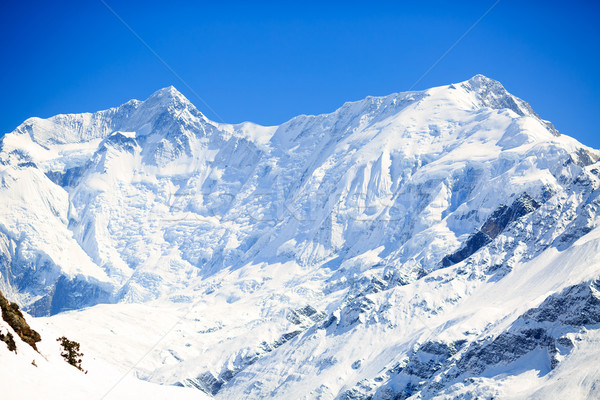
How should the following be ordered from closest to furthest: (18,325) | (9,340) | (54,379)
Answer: (9,340)
(54,379)
(18,325)

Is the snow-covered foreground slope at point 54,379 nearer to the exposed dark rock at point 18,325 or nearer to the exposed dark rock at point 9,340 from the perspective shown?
the exposed dark rock at point 9,340

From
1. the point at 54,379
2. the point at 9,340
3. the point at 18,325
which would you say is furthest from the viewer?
the point at 18,325

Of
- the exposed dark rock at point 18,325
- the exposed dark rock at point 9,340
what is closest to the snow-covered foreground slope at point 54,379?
the exposed dark rock at point 9,340

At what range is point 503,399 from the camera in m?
199

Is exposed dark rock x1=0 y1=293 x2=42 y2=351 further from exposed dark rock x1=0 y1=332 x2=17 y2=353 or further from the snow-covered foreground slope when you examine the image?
exposed dark rock x1=0 y1=332 x2=17 y2=353

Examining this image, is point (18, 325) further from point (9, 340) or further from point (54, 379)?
point (54, 379)

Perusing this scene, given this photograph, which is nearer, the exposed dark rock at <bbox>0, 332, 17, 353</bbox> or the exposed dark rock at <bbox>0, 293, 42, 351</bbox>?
the exposed dark rock at <bbox>0, 332, 17, 353</bbox>

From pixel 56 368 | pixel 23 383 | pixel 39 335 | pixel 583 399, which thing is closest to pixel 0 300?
pixel 39 335

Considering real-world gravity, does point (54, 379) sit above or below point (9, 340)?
below

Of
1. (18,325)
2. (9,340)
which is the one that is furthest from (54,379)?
(18,325)

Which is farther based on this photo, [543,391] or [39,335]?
[543,391]

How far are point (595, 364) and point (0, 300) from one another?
554ft

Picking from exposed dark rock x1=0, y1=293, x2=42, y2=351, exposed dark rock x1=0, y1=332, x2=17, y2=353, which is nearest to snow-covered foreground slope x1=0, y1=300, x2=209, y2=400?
exposed dark rock x1=0, y1=332, x2=17, y2=353

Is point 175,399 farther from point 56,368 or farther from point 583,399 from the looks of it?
point 583,399
